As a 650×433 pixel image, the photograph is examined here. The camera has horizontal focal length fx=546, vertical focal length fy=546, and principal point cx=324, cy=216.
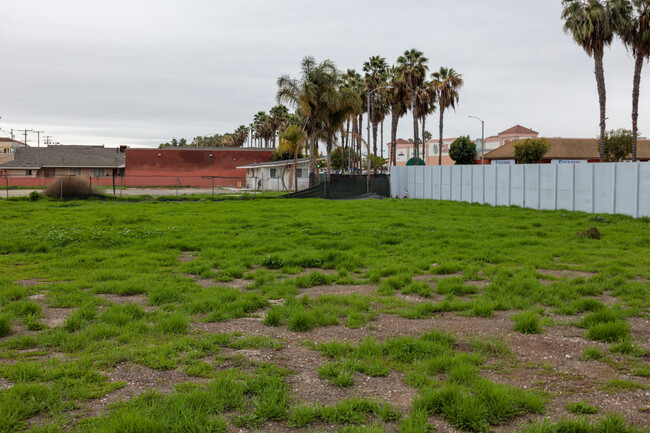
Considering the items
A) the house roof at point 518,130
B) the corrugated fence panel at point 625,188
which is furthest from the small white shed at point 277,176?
the house roof at point 518,130

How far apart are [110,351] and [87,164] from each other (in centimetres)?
8281

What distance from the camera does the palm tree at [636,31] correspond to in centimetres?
3553

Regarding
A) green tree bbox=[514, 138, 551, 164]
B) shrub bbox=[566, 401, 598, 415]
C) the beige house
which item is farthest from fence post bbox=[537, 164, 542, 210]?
the beige house

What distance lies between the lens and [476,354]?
19.9ft

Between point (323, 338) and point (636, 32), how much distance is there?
38296 millimetres

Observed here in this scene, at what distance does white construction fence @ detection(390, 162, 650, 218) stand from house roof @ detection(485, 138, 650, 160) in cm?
5092

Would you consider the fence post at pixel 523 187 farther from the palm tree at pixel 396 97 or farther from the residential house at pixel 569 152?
the residential house at pixel 569 152

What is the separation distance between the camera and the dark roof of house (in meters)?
79.8

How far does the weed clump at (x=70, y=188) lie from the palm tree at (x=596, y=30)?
34.8m

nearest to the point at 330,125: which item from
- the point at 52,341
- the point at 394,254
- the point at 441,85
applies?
the point at 441,85

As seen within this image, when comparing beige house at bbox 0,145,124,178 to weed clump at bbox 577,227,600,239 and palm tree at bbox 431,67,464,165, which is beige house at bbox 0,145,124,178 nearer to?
palm tree at bbox 431,67,464,165

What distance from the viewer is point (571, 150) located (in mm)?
83562

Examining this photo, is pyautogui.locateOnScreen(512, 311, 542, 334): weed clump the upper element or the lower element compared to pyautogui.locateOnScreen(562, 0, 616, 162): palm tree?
Answer: lower

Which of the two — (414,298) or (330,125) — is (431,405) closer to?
(414,298)
